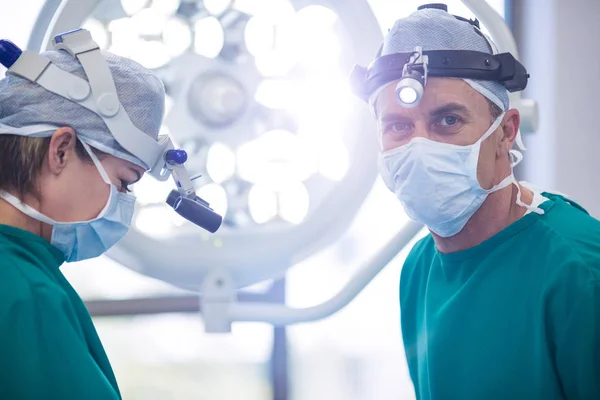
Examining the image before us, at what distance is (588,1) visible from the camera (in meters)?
2.19

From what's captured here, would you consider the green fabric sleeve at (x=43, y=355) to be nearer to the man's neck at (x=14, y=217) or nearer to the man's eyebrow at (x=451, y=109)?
the man's neck at (x=14, y=217)

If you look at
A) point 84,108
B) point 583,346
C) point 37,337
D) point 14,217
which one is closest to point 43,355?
point 37,337

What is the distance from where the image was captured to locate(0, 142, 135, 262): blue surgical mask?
1103 millimetres

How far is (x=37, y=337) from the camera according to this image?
953 millimetres

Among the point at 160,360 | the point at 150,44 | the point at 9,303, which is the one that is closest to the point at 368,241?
the point at 160,360

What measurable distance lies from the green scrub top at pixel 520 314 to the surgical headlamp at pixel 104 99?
0.50 meters

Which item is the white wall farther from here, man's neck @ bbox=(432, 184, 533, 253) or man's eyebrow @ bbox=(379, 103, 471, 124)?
man's eyebrow @ bbox=(379, 103, 471, 124)

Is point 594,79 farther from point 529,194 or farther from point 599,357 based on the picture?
point 599,357

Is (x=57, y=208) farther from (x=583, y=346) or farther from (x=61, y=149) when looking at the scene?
(x=583, y=346)

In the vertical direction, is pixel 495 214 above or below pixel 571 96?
below

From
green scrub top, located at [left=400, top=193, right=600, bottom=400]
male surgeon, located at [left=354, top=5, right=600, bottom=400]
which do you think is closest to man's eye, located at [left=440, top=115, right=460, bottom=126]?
male surgeon, located at [left=354, top=5, right=600, bottom=400]

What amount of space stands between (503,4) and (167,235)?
5.74 feet

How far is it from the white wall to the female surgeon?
1527 mm

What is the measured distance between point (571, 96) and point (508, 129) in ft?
3.54
